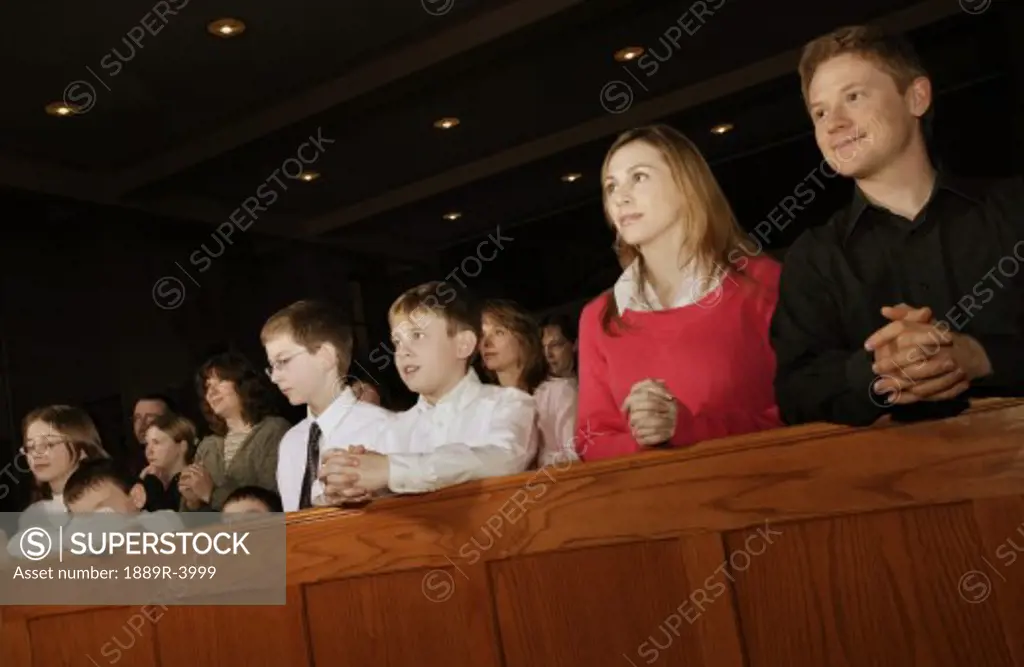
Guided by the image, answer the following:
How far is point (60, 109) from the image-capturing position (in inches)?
154

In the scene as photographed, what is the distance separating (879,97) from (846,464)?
0.57m

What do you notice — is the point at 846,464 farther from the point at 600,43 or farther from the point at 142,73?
the point at 142,73

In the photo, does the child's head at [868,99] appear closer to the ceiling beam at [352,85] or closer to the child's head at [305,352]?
the child's head at [305,352]

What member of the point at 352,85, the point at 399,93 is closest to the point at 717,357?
the point at 399,93

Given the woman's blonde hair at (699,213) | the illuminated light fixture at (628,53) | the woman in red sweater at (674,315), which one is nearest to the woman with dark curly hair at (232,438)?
the woman in red sweater at (674,315)

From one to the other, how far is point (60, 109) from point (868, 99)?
3.11m

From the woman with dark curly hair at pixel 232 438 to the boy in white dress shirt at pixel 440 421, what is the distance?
1.43 feet

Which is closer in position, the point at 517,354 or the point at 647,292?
the point at 647,292

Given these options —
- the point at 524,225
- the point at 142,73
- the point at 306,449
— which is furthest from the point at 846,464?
the point at 142,73

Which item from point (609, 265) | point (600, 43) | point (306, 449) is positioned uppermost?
point (600, 43)

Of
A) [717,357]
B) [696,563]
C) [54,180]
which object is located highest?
[54,180]

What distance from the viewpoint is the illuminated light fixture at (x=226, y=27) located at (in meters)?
3.51

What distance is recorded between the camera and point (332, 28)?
360 cm

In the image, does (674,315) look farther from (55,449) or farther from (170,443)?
(55,449)
